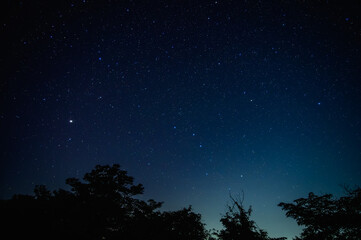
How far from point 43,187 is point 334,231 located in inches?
711

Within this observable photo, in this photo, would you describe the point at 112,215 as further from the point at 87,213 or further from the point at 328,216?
the point at 328,216

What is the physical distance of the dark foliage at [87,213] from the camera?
6.39 m

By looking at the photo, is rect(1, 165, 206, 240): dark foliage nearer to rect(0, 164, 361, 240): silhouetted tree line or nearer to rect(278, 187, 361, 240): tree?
rect(0, 164, 361, 240): silhouetted tree line

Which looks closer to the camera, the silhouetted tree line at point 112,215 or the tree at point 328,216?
the silhouetted tree line at point 112,215

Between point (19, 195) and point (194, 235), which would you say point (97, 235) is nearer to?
point (19, 195)

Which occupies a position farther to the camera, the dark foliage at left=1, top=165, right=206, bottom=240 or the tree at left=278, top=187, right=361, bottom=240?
the tree at left=278, top=187, right=361, bottom=240

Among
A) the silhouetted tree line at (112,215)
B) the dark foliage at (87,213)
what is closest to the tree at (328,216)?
the silhouetted tree line at (112,215)

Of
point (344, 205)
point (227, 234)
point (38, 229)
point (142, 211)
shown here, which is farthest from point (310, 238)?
point (38, 229)

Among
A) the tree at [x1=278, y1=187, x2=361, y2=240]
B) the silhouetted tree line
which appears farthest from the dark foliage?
the tree at [x1=278, y1=187, x2=361, y2=240]

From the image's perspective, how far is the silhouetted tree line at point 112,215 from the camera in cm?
655

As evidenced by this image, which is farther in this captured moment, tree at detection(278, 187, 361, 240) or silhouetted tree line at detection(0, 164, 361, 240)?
tree at detection(278, 187, 361, 240)

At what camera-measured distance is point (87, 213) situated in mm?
8414

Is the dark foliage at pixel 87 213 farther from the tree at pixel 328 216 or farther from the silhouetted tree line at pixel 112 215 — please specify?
the tree at pixel 328 216

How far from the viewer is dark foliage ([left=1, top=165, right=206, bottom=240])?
6.39m
